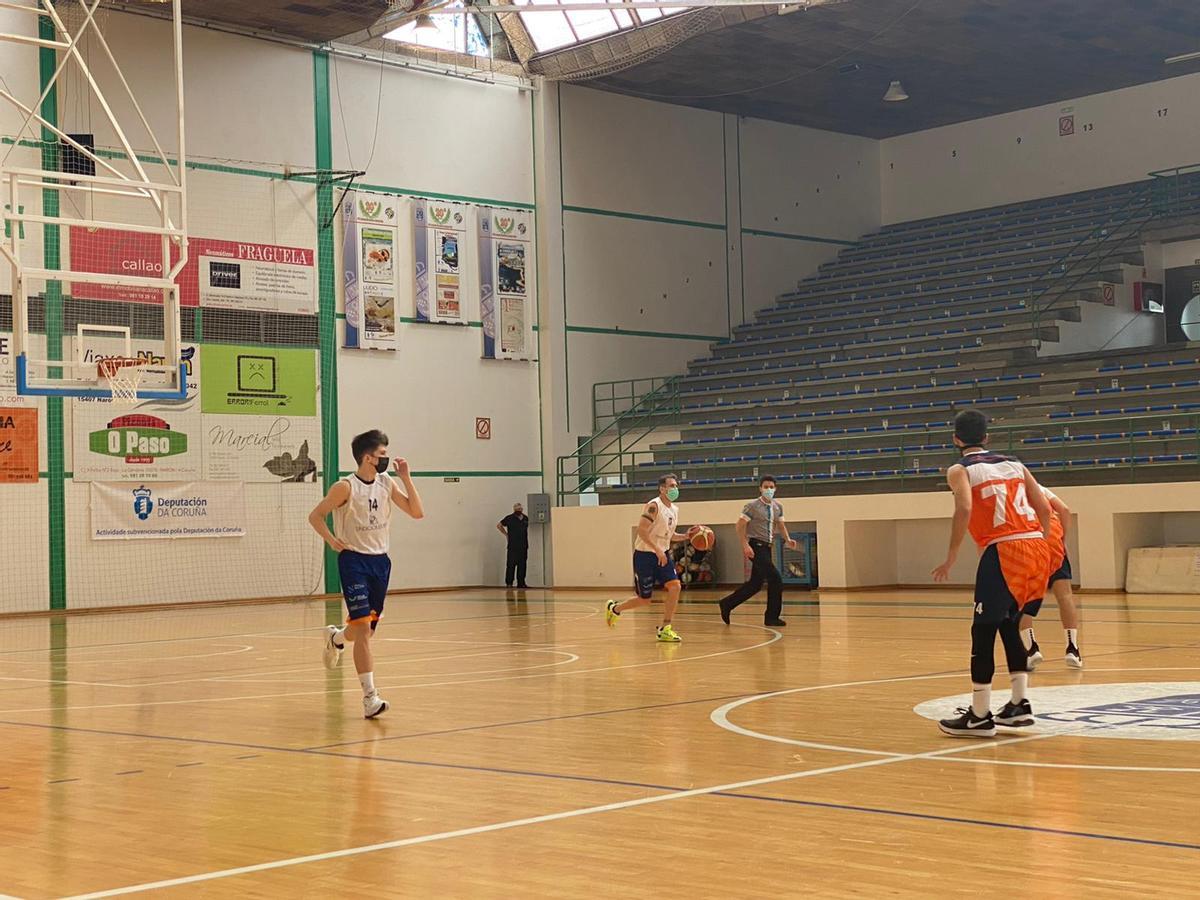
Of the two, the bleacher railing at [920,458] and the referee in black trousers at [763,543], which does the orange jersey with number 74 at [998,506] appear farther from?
the bleacher railing at [920,458]

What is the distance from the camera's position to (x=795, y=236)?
38938 mm

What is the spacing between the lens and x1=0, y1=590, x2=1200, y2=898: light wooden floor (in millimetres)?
5594

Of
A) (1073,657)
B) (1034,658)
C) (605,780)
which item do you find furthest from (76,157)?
(605,780)

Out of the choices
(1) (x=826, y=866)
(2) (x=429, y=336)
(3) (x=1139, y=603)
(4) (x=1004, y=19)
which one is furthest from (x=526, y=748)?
(4) (x=1004, y=19)

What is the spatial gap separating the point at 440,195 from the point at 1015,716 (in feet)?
81.9

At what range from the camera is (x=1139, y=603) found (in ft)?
69.5

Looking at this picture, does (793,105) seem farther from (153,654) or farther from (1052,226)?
(153,654)

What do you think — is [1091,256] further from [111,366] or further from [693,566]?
[111,366]

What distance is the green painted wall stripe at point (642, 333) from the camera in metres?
34.3

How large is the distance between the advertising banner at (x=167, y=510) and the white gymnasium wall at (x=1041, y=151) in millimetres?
20768

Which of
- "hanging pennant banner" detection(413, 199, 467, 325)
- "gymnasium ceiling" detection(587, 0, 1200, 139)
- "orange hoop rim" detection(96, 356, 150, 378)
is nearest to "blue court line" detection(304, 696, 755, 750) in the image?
"orange hoop rim" detection(96, 356, 150, 378)

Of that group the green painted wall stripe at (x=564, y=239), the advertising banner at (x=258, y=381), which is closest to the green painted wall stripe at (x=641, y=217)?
the green painted wall stripe at (x=564, y=239)

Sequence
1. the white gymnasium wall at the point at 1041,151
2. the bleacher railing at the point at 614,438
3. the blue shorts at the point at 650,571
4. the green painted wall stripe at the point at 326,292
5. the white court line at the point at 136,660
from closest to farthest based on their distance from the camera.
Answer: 1. the white court line at the point at 136,660
2. the blue shorts at the point at 650,571
3. the green painted wall stripe at the point at 326,292
4. the bleacher railing at the point at 614,438
5. the white gymnasium wall at the point at 1041,151

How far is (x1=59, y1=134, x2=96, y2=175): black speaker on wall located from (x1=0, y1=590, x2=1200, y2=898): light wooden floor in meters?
13.9
